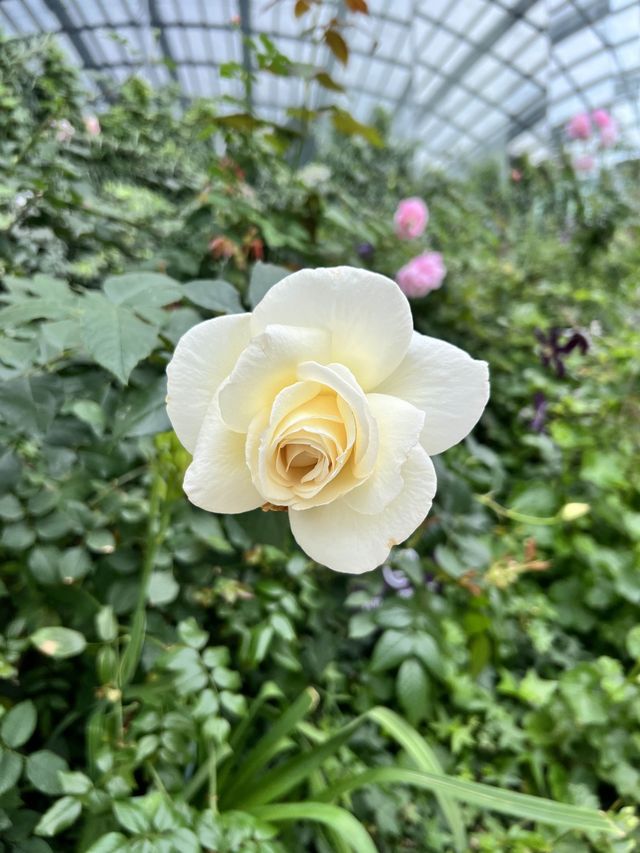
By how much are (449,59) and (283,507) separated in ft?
22.8

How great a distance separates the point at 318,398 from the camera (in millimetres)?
308

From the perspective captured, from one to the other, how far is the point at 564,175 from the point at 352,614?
6.78 feet

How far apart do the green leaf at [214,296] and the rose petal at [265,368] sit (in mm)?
230

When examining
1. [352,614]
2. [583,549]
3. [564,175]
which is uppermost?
[564,175]

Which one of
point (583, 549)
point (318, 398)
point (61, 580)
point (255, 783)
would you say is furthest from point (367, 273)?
point (583, 549)

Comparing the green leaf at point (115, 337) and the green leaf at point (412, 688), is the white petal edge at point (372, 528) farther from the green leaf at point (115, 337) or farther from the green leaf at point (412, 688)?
the green leaf at point (412, 688)

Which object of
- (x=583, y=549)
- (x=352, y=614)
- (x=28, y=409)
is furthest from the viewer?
(x=583, y=549)

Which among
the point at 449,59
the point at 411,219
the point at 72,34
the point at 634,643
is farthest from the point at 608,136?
the point at 449,59

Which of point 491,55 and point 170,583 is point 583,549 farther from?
point 491,55

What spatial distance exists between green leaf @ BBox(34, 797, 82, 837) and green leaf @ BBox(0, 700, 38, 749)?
0.06 meters

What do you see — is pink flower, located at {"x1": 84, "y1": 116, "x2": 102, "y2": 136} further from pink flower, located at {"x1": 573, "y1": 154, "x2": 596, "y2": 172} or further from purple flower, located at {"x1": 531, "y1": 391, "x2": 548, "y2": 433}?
pink flower, located at {"x1": 573, "y1": 154, "x2": 596, "y2": 172}

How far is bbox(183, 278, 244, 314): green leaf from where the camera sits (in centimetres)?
51

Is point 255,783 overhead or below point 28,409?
below

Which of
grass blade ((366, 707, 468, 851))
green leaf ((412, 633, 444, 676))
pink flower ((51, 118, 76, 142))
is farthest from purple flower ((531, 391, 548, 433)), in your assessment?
pink flower ((51, 118, 76, 142))
